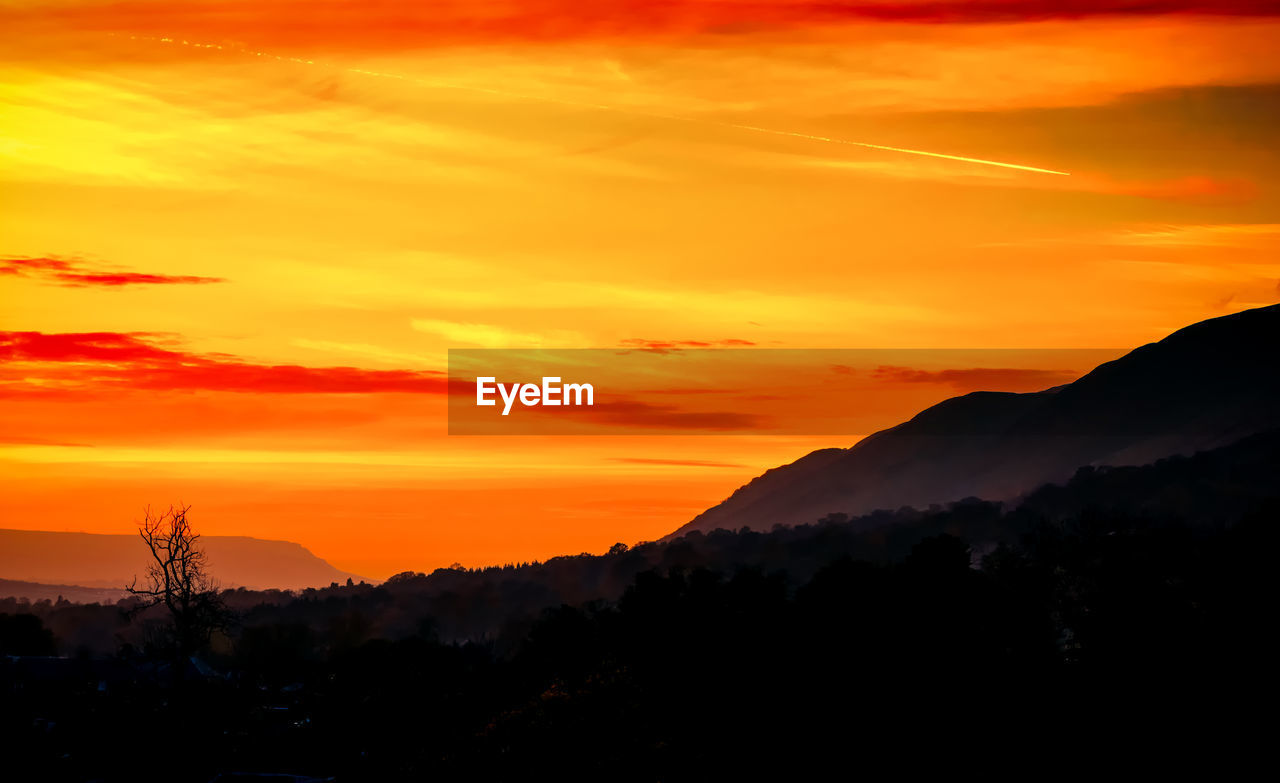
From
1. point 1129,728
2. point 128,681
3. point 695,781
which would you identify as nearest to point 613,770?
point 695,781

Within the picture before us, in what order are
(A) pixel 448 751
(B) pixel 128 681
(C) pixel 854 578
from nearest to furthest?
1. (A) pixel 448 751
2. (C) pixel 854 578
3. (B) pixel 128 681

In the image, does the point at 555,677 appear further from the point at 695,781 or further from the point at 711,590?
the point at 695,781

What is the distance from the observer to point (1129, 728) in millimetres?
60375

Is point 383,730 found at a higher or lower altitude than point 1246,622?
lower

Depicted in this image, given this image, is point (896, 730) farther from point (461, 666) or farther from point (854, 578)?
point (461, 666)

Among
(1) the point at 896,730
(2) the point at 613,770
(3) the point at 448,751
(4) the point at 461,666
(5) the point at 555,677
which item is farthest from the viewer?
(4) the point at 461,666

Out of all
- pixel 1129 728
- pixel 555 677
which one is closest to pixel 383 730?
pixel 555 677

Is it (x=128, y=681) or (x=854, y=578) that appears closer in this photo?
(x=854, y=578)

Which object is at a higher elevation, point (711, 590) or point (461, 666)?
point (711, 590)

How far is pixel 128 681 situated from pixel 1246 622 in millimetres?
96029

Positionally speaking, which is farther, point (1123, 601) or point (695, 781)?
point (1123, 601)

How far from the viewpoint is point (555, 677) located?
8088cm

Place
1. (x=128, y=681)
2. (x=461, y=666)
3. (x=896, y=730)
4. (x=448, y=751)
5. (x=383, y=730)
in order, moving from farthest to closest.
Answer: (x=128, y=681) → (x=461, y=666) → (x=383, y=730) → (x=448, y=751) → (x=896, y=730)

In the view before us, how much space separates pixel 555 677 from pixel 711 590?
14.1 m
